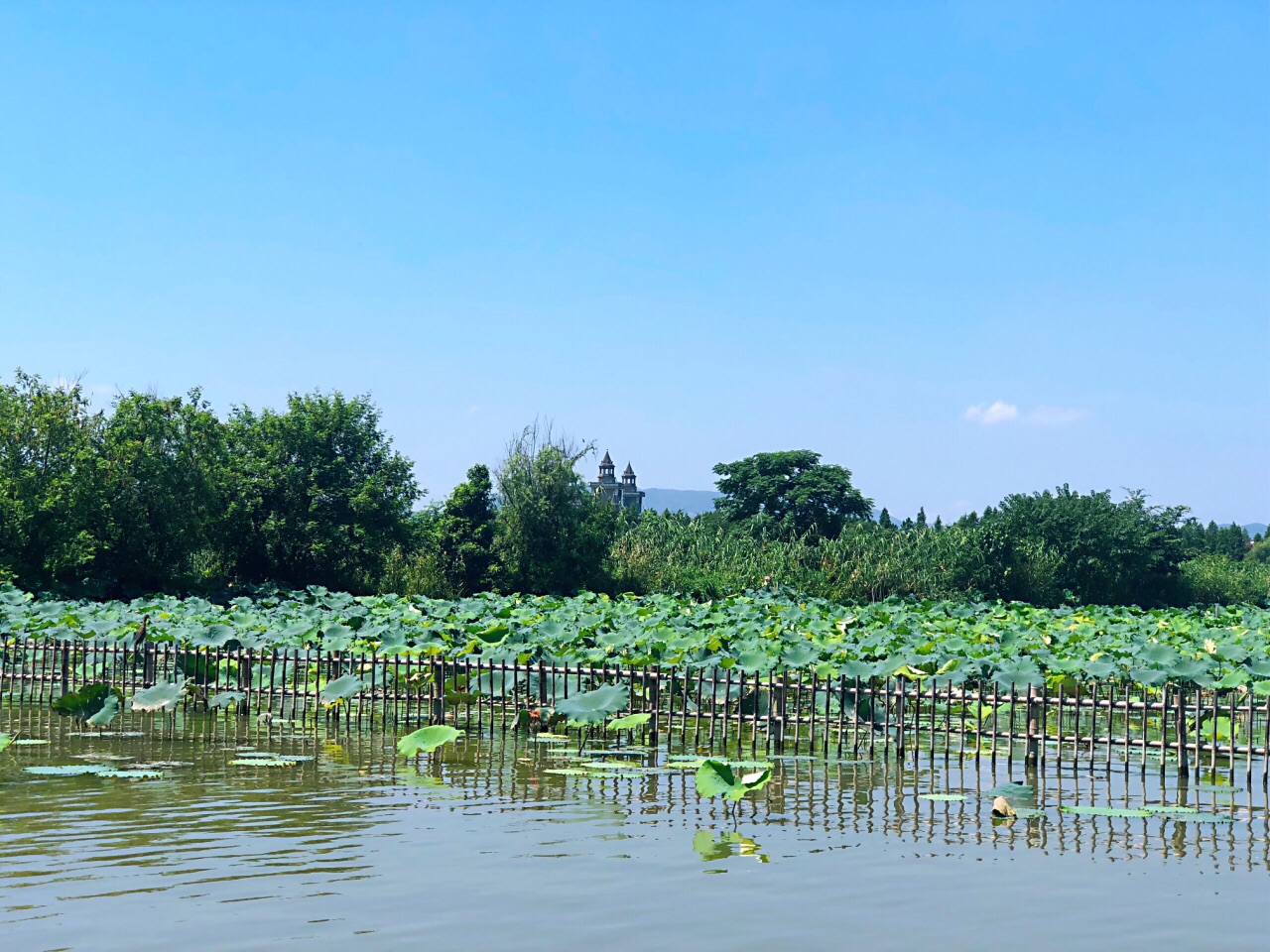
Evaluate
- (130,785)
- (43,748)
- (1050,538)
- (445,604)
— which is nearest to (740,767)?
(130,785)

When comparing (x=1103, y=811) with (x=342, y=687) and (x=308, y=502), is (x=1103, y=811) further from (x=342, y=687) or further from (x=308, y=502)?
(x=308, y=502)

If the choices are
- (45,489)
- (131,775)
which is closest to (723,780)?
(131,775)

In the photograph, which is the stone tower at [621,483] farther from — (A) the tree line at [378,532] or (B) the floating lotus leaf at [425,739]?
(B) the floating lotus leaf at [425,739]

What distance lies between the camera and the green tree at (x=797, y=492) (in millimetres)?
81062

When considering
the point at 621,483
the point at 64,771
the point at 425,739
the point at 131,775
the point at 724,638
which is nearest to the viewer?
the point at 425,739

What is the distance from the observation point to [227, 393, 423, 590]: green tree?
144 feet

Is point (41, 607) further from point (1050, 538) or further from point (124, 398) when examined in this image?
point (1050, 538)

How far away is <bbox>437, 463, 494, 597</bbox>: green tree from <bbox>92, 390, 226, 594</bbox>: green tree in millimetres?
9408

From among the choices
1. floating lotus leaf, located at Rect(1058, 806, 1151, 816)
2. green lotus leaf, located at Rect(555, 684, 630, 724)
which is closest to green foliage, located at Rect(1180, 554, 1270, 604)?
green lotus leaf, located at Rect(555, 684, 630, 724)

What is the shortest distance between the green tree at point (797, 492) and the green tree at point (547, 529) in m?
31.9

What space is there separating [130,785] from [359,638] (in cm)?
813

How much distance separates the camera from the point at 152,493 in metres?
39.5

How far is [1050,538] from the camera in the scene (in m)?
61.5

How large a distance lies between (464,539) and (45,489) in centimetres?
1554
